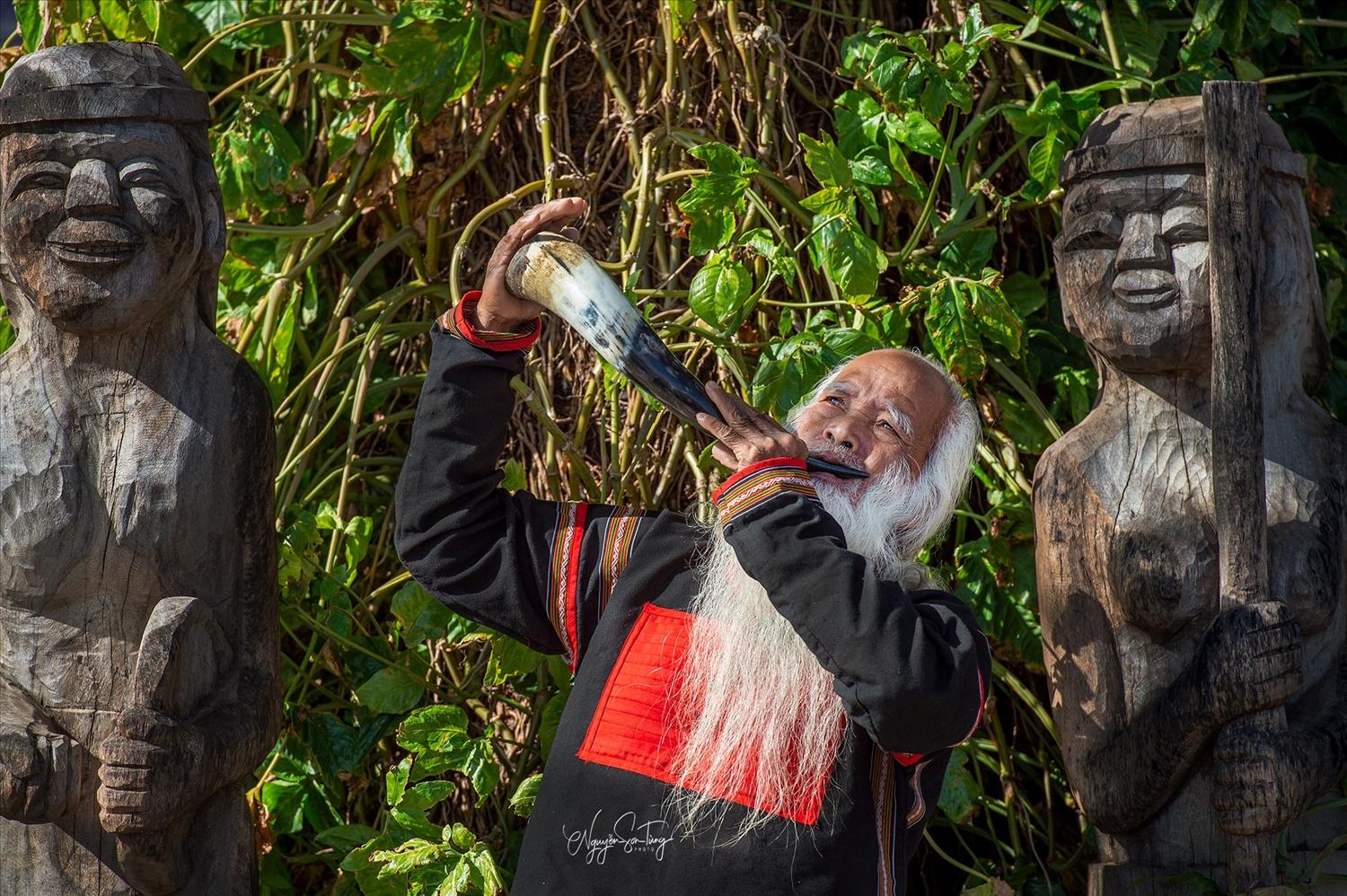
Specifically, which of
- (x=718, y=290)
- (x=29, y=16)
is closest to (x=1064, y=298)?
(x=718, y=290)

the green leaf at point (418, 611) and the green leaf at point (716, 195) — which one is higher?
the green leaf at point (716, 195)

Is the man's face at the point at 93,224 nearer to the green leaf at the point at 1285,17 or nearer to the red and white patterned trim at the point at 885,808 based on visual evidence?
the red and white patterned trim at the point at 885,808

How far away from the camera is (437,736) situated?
2900mm

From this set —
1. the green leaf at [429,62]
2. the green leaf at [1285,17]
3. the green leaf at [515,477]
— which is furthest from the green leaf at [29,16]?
the green leaf at [1285,17]

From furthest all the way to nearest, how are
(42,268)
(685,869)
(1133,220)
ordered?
1. (1133,220)
2. (42,268)
3. (685,869)

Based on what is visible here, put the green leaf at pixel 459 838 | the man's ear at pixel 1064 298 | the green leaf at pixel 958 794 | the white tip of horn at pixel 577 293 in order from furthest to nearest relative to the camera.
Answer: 1. the green leaf at pixel 958 794
2. the green leaf at pixel 459 838
3. the man's ear at pixel 1064 298
4. the white tip of horn at pixel 577 293

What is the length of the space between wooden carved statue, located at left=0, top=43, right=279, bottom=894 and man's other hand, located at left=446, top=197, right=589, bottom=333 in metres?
0.48

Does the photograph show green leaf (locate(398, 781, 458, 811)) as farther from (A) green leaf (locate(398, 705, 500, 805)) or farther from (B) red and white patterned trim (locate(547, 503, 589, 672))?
(B) red and white patterned trim (locate(547, 503, 589, 672))

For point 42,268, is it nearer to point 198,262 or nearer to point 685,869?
point 198,262

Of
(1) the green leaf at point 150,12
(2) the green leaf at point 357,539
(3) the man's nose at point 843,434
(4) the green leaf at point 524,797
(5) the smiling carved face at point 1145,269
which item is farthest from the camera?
(1) the green leaf at point 150,12

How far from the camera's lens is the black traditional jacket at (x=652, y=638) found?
1990 millimetres

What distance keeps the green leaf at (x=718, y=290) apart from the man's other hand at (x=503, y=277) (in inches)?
25.6

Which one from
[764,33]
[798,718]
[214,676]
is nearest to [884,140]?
[764,33]

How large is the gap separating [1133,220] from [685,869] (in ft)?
4.30
